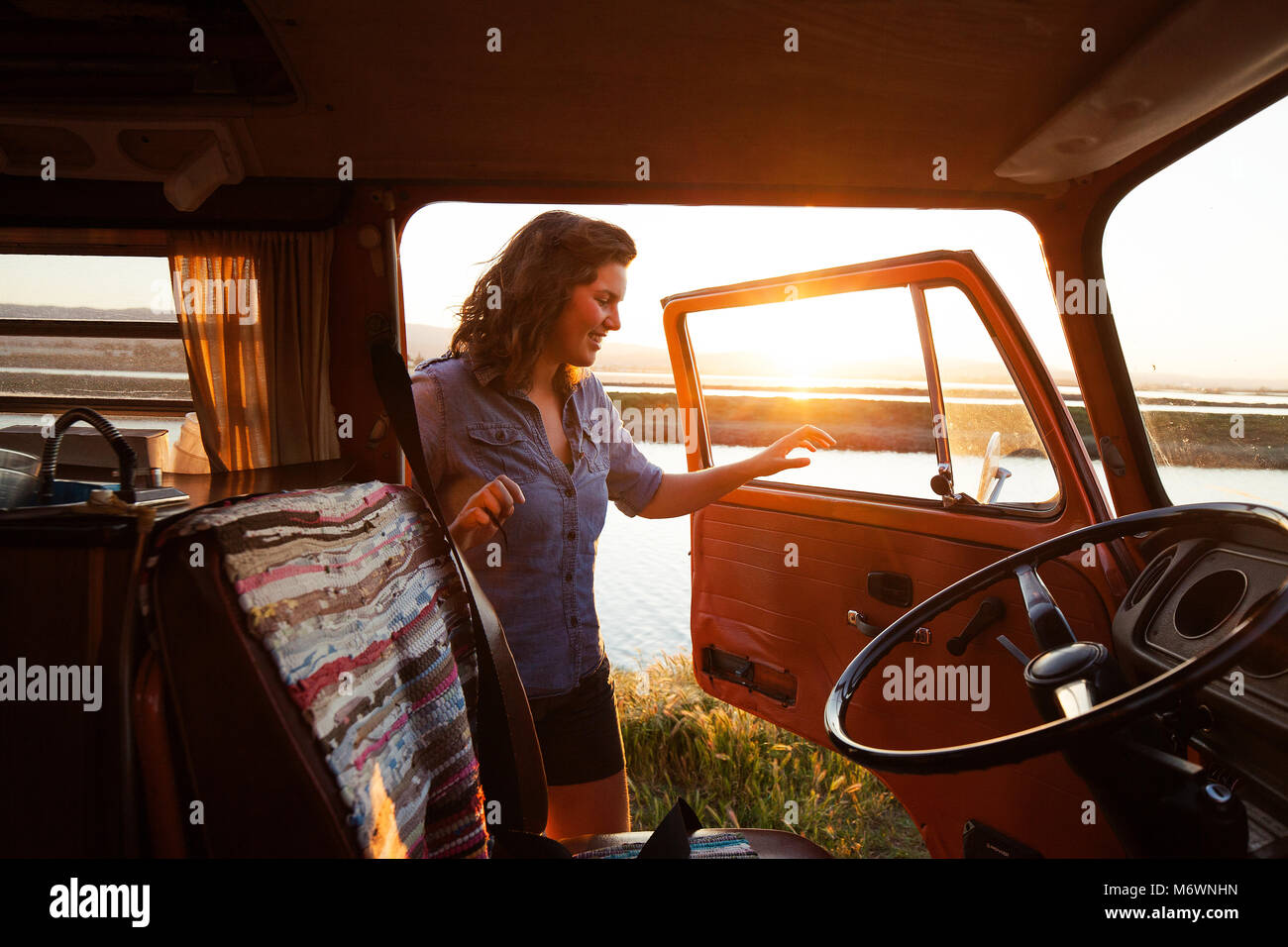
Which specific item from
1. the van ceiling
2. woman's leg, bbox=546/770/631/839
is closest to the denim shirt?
woman's leg, bbox=546/770/631/839

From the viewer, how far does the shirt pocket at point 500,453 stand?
1.77 meters

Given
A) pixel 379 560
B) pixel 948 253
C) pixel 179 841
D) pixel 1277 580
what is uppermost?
pixel 948 253

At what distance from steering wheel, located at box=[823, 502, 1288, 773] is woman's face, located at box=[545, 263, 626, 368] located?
1.04m

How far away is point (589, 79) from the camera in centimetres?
151

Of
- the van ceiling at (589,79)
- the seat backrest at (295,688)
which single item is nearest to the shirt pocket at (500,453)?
the seat backrest at (295,688)

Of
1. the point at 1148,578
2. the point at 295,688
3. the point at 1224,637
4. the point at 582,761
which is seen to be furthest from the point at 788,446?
the point at 295,688

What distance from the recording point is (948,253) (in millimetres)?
1979

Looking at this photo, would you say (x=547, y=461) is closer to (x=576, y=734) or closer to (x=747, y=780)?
(x=576, y=734)

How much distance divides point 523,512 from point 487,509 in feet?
0.67

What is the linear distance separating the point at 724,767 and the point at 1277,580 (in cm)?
276

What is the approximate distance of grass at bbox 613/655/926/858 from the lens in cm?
307
